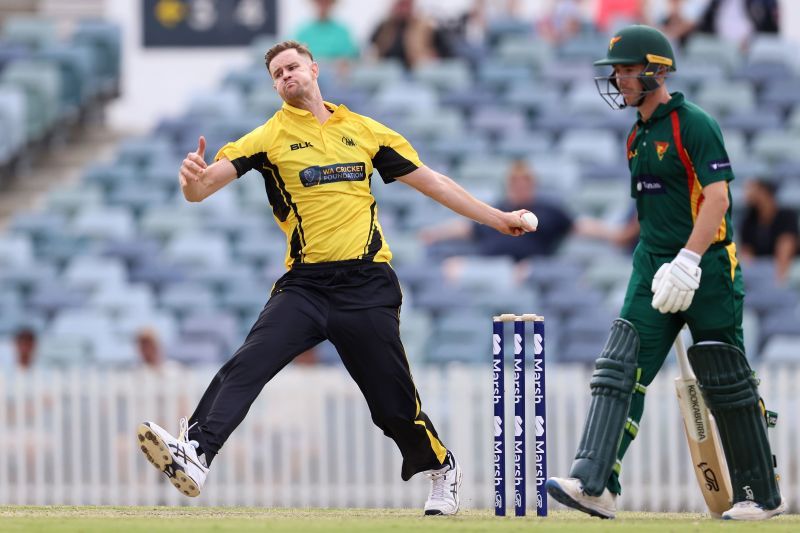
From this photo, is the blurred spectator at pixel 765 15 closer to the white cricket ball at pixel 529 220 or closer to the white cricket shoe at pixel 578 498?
the white cricket ball at pixel 529 220

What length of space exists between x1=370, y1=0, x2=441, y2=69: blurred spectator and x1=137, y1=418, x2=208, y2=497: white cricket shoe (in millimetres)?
10077

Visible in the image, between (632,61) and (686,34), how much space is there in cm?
928

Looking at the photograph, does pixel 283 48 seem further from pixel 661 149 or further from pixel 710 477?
pixel 710 477

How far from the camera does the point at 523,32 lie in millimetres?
17031

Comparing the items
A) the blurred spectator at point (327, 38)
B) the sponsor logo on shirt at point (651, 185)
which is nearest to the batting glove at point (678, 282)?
the sponsor logo on shirt at point (651, 185)

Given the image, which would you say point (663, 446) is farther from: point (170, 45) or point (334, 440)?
point (170, 45)

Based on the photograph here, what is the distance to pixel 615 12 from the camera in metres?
16.8

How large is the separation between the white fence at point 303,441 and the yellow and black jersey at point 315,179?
14.8 ft

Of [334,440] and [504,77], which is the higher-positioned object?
[504,77]

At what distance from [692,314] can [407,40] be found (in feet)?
32.5

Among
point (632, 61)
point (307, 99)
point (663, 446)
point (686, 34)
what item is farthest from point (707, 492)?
point (686, 34)

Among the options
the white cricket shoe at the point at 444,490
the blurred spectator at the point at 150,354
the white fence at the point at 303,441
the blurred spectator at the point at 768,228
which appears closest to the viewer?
the white cricket shoe at the point at 444,490

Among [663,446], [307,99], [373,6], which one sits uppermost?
[373,6]

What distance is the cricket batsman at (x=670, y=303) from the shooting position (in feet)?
22.3
